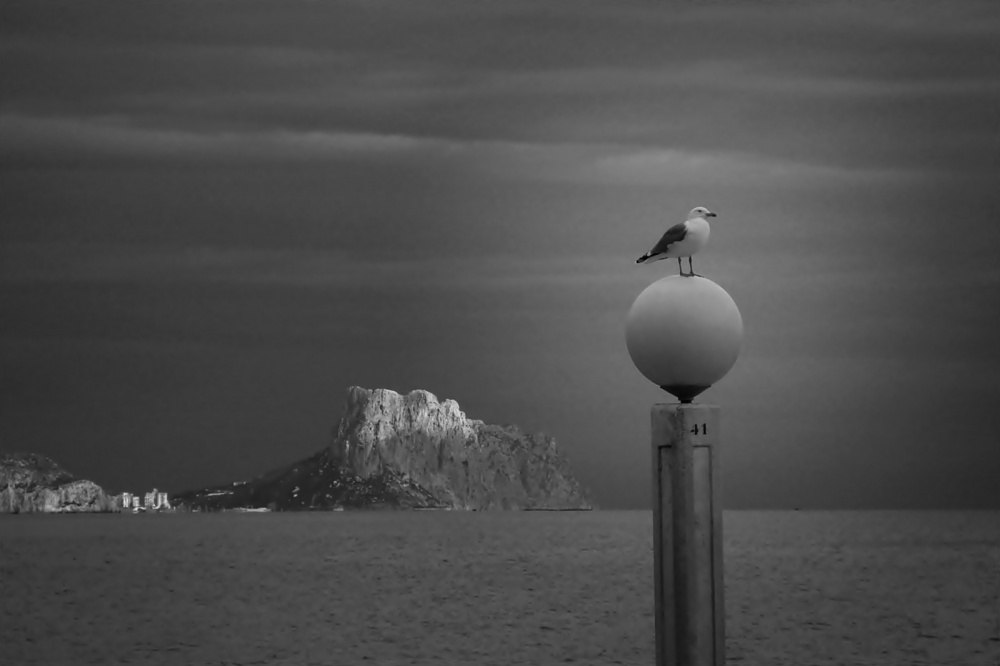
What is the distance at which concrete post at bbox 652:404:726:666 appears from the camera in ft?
38.1

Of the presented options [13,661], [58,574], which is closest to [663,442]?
[13,661]

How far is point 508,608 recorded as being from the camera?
81.9 meters

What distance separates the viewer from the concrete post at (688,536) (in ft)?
38.1

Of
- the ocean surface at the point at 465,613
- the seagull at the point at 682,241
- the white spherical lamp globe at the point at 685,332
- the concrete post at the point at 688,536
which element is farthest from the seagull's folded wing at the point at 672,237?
the ocean surface at the point at 465,613

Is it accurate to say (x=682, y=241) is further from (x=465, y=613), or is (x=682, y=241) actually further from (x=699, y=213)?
(x=465, y=613)

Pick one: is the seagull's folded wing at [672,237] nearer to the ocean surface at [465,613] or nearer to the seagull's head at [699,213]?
the seagull's head at [699,213]

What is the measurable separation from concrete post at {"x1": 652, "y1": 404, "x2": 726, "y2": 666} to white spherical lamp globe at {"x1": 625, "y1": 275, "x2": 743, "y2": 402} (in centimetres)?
35

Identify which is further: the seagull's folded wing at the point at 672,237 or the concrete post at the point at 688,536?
the seagull's folded wing at the point at 672,237

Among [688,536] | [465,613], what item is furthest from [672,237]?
[465,613]

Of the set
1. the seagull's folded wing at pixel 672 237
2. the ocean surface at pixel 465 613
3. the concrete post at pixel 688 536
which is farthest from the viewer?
the ocean surface at pixel 465 613

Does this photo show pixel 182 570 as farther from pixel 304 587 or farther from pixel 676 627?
pixel 676 627

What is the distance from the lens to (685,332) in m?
11.9

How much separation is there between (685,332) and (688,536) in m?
1.76

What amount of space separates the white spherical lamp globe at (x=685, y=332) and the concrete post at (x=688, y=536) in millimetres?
A: 354
